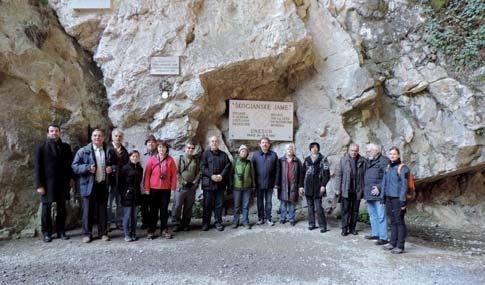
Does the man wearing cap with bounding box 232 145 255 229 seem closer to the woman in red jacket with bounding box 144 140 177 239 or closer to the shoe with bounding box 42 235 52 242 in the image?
the woman in red jacket with bounding box 144 140 177 239

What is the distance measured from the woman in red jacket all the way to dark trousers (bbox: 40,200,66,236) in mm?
1406

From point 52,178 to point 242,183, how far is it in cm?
332

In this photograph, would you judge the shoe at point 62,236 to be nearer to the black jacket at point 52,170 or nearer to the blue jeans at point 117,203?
the black jacket at point 52,170

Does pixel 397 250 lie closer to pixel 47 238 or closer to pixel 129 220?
pixel 129 220

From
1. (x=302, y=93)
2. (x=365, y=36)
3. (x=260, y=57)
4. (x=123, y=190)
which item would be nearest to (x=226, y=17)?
(x=260, y=57)

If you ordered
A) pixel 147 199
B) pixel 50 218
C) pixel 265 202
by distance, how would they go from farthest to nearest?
pixel 265 202, pixel 147 199, pixel 50 218

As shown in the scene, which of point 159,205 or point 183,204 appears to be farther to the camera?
point 183,204

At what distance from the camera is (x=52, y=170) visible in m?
5.45

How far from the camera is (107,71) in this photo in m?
7.36

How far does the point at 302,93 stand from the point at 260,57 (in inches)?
61.5

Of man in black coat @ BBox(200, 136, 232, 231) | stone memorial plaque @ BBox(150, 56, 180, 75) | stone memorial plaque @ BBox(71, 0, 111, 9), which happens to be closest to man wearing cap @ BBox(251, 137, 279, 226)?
man in black coat @ BBox(200, 136, 232, 231)

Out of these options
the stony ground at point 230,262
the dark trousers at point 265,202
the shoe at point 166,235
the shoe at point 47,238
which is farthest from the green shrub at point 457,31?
the shoe at point 47,238

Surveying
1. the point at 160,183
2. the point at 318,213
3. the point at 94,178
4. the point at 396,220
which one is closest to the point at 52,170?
the point at 94,178

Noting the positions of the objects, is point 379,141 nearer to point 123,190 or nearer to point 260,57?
point 260,57
